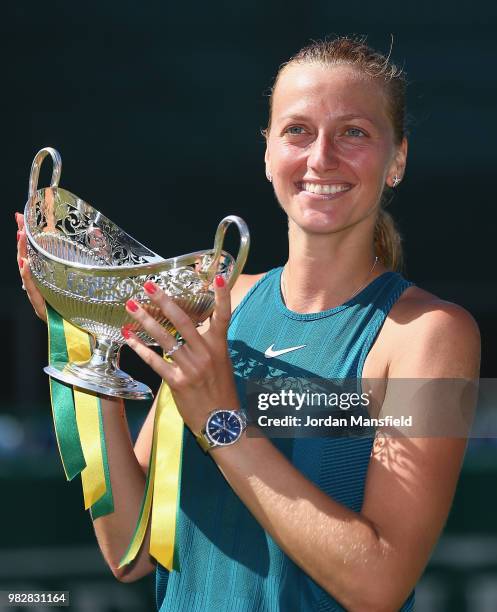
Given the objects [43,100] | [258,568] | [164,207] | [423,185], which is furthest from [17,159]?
[258,568]

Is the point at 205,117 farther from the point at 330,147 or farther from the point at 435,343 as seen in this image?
the point at 435,343

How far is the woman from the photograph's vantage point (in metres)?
1.24

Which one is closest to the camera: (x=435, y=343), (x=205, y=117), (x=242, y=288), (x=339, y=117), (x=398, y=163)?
(x=435, y=343)

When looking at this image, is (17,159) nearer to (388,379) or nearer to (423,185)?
(423,185)

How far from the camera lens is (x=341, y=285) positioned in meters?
1.50

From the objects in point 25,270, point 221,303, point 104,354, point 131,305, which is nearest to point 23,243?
point 25,270

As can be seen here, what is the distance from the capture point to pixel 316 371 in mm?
1425

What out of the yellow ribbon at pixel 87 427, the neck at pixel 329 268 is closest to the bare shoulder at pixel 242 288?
the neck at pixel 329 268

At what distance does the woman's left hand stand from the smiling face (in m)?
0.28

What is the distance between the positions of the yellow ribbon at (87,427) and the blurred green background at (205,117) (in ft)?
12.5

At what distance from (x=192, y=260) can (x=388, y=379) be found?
0.89 ft

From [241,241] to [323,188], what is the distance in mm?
217

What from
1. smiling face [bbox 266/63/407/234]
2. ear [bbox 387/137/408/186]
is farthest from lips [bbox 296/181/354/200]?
ear [bbox 387/137/408/186]

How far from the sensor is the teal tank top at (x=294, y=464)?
1360 millimetres
